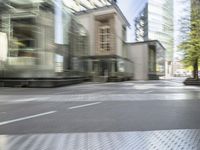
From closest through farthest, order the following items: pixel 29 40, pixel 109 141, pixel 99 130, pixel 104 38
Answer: pixel 109 141 < pixel 99 130 < pixel 29 40 < pixel 104 38

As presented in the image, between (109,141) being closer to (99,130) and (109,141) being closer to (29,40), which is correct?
(99,130)

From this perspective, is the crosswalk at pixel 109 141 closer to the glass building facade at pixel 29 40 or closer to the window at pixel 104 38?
the glass building facade at pixel 29 40

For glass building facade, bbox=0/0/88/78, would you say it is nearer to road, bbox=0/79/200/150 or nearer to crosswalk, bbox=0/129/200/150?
road, bbox=0/79/200/150

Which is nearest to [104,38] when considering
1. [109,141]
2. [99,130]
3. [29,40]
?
[29,40]

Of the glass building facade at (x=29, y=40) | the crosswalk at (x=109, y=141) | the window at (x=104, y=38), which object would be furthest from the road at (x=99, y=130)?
the window at (x=104, y=38)

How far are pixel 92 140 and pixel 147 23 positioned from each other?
211 ft

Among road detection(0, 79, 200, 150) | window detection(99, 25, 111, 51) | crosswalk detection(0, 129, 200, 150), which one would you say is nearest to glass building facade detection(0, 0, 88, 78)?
road detection(0, 79, 200, 150)

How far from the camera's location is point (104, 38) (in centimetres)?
4553

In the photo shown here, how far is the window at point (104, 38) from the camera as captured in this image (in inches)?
1779

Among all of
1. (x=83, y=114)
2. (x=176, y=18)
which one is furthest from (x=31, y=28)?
(x=83, y=114)

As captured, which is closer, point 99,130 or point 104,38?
point 99,130

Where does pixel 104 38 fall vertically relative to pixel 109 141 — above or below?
above

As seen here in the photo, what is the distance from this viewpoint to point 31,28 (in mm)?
23234

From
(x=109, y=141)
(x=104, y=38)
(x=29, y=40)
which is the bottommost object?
(x=109, y=141)
